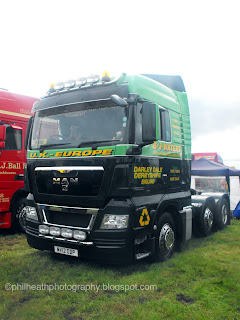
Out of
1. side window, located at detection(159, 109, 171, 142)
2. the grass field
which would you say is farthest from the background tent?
side window, located at detection(159, 109, 171, 142)

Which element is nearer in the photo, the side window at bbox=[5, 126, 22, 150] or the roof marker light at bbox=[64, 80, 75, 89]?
the roof marker light at bbox=[64, 80, 75, 89]

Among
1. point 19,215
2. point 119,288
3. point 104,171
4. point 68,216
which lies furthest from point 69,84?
point 19,215

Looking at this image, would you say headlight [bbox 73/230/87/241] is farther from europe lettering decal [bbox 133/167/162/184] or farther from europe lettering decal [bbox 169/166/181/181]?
europe lettering decal [bbox 169/166/181/181]

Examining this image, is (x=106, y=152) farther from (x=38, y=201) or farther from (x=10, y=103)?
(x=10, y=103)

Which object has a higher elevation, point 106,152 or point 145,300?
point 106,152

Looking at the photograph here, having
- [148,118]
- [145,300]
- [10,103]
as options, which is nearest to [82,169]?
[148,118]

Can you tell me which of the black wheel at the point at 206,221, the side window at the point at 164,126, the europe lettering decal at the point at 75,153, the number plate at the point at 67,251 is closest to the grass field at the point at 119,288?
the number plate at the point at 67,251

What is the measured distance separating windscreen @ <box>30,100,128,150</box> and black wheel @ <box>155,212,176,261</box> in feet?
5.79

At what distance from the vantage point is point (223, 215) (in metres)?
8.45

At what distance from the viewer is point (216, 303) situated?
3.74 metres

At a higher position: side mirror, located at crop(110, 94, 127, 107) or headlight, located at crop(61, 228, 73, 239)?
side mirror, located at crop(110, 94, 127, 107)

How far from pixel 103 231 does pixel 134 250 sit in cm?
56

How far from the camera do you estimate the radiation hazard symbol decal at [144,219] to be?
15.0ft

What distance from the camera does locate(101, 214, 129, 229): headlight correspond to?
4376 mm
